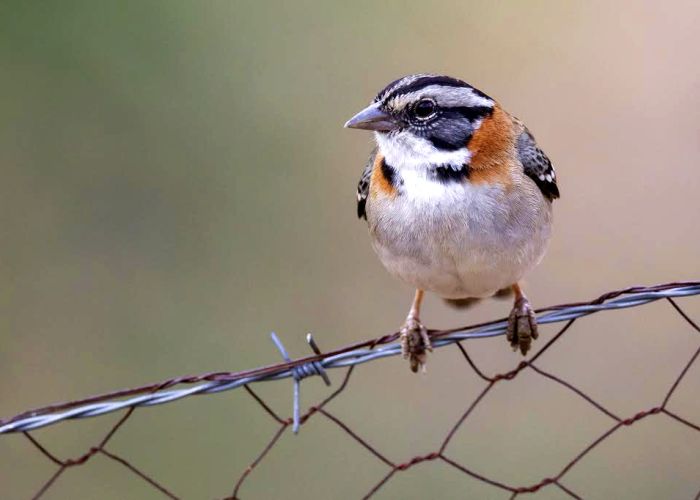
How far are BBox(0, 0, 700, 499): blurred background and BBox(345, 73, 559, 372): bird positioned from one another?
88.3 inches

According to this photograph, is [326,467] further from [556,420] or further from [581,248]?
[581,248]

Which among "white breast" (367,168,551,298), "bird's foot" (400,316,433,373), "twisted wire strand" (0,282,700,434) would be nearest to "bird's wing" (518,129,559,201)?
"white breast" (367,168,551,298)

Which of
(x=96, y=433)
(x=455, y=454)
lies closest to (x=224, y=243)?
(x=96, y=433)

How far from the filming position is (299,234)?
807 centimetres

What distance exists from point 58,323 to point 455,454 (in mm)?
3097

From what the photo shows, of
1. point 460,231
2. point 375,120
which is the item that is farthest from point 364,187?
point 460,231

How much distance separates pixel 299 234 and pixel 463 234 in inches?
150

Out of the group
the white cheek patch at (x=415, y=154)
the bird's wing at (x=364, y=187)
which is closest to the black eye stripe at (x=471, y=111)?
the white cheek patch at (x=415, y=154)

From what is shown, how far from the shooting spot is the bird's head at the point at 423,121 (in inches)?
179

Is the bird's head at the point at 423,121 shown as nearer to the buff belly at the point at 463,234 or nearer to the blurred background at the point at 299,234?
the buff belly at the point at 463,234

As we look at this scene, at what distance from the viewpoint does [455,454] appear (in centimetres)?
660

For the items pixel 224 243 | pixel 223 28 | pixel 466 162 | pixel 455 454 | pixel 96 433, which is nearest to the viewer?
pixel 466 162

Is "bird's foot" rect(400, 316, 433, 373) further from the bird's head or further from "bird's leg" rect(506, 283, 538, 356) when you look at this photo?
the bird's head

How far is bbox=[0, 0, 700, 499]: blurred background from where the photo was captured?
22.3 ft
